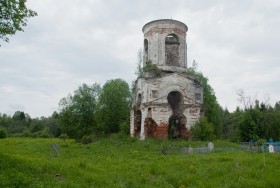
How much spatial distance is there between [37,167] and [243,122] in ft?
66.5

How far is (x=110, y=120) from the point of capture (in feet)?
122

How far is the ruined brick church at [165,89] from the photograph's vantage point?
23000 millimetres

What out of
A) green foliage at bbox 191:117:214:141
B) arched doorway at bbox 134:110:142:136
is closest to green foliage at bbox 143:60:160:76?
arched doorway at bbox 134:110:142:136

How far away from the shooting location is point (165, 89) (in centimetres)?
2342

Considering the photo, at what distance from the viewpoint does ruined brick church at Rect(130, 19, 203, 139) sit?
23000mm

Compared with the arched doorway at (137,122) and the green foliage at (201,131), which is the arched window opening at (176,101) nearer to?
the green foliage at (201,131)

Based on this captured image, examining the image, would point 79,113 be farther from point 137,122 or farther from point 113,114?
point 137,122

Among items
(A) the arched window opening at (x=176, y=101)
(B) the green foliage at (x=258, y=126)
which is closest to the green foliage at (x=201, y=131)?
(A) the arched window opening at (x=176, y=101)

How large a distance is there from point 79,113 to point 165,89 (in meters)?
18.5

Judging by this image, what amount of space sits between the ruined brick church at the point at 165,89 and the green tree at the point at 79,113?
1252 cm

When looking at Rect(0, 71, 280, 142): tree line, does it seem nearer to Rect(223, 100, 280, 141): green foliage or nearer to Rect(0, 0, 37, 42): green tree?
Rect(223, 100, 280, 141): green foliage

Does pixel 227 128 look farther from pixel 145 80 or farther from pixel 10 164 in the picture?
pixel 10 164

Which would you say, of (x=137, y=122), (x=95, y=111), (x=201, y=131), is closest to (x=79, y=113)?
(x=95, y=111)

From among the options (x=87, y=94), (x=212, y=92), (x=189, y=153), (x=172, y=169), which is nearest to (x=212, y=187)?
(x=172, y=169)
